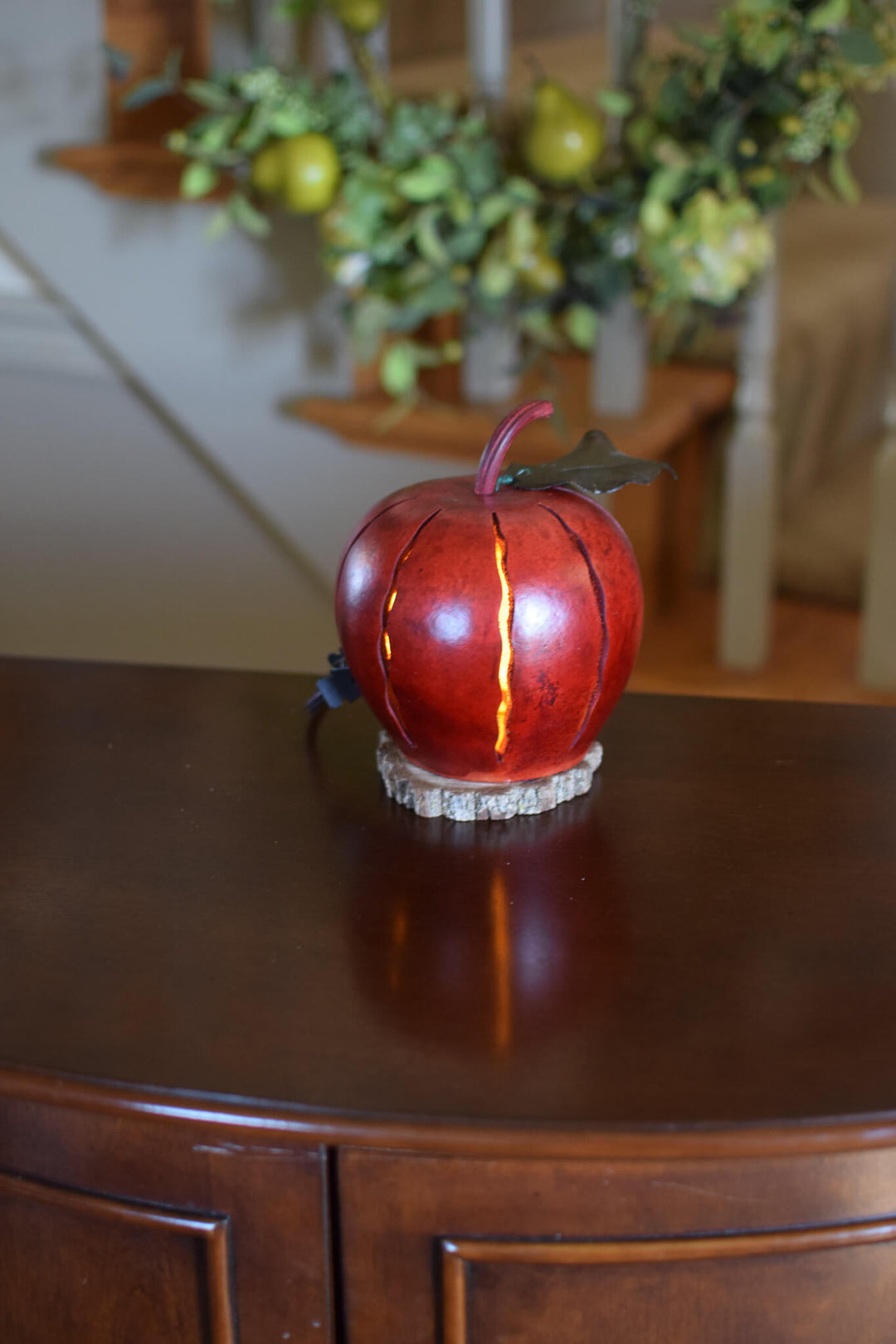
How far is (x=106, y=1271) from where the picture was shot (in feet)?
1.92

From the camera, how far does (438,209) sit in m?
1.40

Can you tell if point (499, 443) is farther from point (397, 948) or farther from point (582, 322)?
point (582, 322)

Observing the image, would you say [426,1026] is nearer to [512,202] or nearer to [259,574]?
[512,202]

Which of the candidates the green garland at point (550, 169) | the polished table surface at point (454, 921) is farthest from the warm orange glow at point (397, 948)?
the green garland at point (550, 169)

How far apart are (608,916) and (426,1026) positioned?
13 centimetres

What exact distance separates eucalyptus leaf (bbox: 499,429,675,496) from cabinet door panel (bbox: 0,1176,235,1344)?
15.4 inches

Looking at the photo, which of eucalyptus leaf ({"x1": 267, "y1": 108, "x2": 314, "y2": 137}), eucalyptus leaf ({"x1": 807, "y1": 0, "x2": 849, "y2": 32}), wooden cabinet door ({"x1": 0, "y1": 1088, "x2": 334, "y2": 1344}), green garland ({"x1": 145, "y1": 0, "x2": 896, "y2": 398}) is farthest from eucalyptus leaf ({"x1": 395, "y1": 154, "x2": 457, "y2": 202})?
wooden cabinet door ({"x1": 0, "y1": 1088, "x2": 334, "y2": 1344})

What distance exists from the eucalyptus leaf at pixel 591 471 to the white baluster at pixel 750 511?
1087mm

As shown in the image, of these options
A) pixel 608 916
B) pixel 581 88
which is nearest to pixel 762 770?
pixel 608 916

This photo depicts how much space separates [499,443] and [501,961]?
0.27 meters

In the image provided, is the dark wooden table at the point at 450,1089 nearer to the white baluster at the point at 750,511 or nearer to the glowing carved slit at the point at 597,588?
the glowing carved slit at the point at 597,588

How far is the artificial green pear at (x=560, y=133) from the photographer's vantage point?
1357 mm

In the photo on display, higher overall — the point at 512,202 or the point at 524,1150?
the point at 512,202

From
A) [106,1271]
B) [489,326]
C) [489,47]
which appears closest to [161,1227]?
[106,1271]
